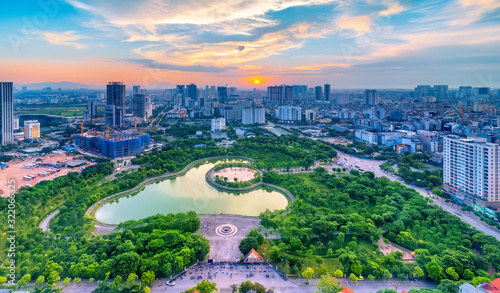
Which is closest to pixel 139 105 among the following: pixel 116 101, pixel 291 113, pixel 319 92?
pixel 116 101

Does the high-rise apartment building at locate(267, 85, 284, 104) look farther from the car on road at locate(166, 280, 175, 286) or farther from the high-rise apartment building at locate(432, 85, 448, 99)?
the car on road at locate(166, 280, 175, 286)

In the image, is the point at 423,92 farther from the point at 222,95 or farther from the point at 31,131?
the point at 31,131

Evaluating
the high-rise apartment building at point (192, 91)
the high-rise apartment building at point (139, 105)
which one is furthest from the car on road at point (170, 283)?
the high-rise apartment building at point (192, 91)

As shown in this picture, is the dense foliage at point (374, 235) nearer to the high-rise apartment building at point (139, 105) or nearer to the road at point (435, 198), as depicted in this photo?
the road at point (435, 198)

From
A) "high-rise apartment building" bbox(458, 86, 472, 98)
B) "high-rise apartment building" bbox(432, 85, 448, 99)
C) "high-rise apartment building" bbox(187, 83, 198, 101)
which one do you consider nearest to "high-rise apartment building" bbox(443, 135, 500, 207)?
"high-rise apartment building" bbox(458, 86, 472, 98)

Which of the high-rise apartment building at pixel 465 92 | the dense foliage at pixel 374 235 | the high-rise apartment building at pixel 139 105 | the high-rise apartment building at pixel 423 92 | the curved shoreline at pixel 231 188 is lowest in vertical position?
the dense foliage at pixel 374 235

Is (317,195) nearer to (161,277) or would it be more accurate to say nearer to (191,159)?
(161,277)
